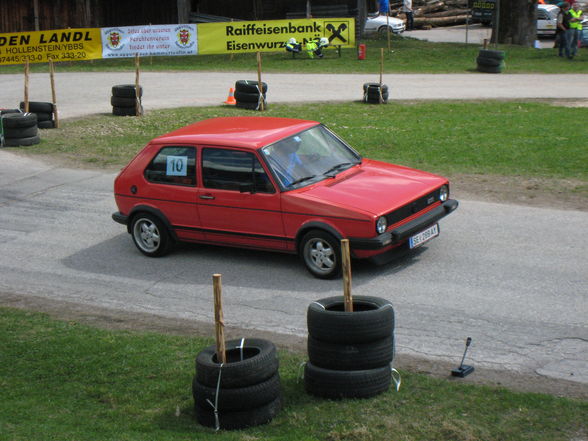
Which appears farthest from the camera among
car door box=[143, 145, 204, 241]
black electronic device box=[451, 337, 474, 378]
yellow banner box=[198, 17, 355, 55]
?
yellow banner box=[198, 17, 355, 55]

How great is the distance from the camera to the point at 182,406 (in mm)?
6742

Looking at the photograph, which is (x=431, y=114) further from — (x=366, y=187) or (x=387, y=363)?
(x=387, y=363)

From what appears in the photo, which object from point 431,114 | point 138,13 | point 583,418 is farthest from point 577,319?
point 138,13

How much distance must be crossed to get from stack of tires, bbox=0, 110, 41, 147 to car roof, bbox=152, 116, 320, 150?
8.19 metres

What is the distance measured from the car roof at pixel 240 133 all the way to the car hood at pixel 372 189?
2.69 ft

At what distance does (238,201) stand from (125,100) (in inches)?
458

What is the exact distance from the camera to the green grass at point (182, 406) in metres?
6.08

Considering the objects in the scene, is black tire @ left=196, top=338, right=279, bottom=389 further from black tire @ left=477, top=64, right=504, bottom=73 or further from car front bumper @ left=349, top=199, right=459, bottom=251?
black tire @ left=477, top=64, right=504, bottom=73

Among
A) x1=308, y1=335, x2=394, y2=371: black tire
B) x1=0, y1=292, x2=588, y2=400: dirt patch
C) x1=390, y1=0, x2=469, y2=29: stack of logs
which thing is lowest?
x1=0, y1=292, x2=588, y2=400: dirt patch

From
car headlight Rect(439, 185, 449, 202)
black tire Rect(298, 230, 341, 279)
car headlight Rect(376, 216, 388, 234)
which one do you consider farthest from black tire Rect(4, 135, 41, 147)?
car headlight Rect(376, 216, 388, 234)

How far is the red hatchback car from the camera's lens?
9781 millimetres

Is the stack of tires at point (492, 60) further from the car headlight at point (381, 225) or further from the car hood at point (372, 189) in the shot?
the car headlight at point (381, 225)

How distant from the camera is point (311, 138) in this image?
35.8 feet

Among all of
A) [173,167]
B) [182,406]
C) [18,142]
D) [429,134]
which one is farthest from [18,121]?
[182,406]
